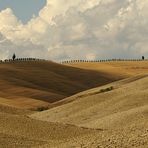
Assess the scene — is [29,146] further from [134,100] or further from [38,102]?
[38,102]

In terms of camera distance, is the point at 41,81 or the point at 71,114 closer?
the point at 71,114

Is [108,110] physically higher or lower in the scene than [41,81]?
lower

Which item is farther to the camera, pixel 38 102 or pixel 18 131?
pixel 38 102

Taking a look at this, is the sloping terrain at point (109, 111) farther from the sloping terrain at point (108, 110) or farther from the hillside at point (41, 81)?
the hillside at point (41, 81)

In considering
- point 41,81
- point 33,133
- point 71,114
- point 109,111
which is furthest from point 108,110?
point 41,81

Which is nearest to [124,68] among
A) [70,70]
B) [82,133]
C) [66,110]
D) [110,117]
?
[70,70]

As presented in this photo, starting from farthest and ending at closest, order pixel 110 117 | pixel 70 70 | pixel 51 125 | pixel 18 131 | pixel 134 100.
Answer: pixel 70 70 → pixel 134 100 → pixel 110 117 → pixel 51 125 → pixel 18 131

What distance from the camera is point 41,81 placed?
95.4 metres

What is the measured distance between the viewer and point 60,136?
28531 millimetres

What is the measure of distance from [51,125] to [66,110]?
16.0 m

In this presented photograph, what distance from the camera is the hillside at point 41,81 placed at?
74.7m

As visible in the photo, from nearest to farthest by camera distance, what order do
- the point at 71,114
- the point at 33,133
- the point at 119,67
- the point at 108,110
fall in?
the point at 33,133 < the point at 108,110 < the point at 71,114 < the point at 119,67

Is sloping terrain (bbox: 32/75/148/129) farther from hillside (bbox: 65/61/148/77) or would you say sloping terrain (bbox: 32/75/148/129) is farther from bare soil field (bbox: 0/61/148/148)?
hillside (bbox: 65/61/148/77)

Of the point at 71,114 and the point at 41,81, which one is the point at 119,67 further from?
the point at 71,114
